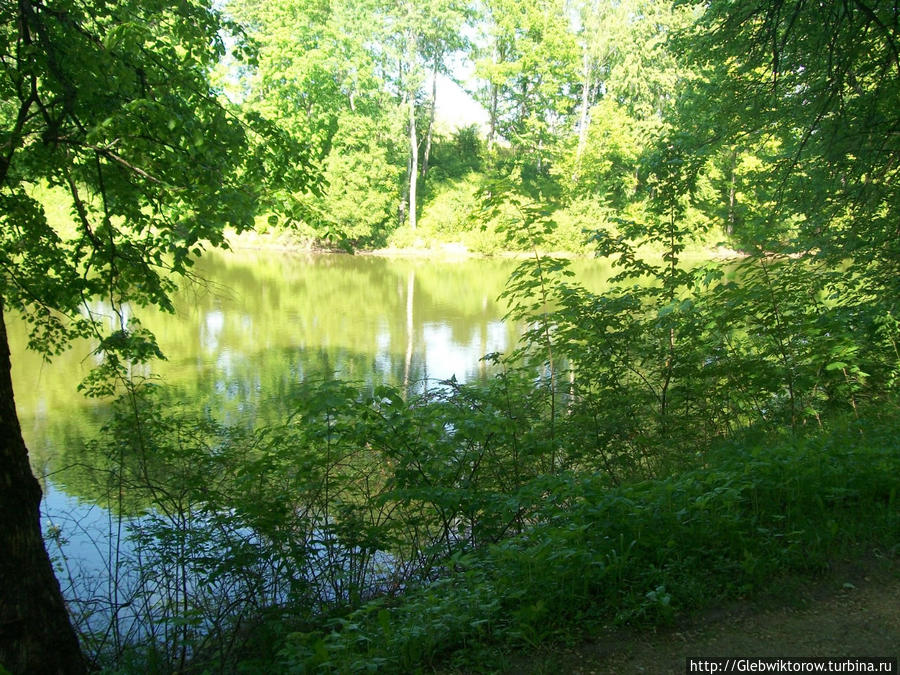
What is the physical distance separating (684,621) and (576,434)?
2786mm

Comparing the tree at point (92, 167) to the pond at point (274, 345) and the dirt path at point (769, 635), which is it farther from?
the dirt path at point (769, 635)

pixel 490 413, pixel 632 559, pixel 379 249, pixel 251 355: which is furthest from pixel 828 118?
pixel 379 249

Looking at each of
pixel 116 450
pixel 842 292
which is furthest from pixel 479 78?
pixel 116 450

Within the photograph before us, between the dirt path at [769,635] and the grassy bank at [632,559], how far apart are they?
0.08m

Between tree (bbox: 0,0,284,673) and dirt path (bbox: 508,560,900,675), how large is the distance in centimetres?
225

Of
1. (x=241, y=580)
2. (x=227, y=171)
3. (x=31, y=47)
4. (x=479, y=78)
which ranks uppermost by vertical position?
(x=479, y=78)

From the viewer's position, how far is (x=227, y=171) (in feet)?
15.3

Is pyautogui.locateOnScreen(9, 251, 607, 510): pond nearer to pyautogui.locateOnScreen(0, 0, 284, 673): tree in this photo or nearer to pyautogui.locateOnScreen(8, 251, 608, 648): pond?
pyautogui.locateOnScreen(8, 251, 608, 648): pond

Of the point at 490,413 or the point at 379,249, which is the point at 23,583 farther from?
the point at 379,249

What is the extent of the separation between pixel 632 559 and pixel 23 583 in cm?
276

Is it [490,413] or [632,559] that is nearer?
[632,559]

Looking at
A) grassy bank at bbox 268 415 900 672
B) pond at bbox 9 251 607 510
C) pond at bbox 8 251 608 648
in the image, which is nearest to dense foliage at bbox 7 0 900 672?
grassy bank at bbox 268 415 900 672

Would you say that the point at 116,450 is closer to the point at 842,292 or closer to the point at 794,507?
the point at 794,507

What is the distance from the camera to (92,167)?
479 cm
